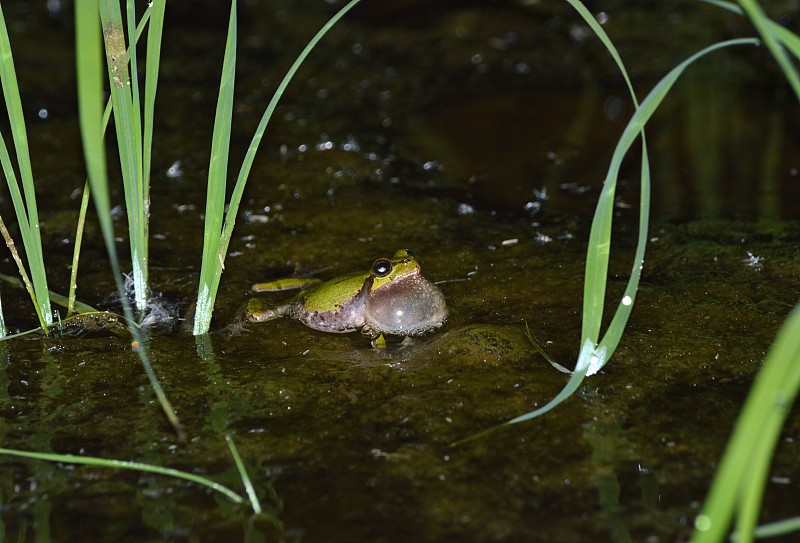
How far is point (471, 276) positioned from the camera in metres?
3.88

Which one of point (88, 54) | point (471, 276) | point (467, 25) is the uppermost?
point (88, 54)

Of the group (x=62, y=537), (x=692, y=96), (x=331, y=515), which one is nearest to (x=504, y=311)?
(x=331, y=515)

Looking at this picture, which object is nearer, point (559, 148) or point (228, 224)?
point (228, 224)

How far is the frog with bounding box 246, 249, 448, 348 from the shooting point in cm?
335

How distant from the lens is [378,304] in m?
3.39

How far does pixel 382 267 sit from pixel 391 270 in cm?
4

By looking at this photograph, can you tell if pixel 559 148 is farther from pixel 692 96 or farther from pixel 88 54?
pixel 88 54

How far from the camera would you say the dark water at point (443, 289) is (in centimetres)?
243

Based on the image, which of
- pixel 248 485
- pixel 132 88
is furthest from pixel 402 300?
pixel 132 88

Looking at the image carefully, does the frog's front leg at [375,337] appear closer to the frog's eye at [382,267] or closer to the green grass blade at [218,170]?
the frog's eye at [382,267]

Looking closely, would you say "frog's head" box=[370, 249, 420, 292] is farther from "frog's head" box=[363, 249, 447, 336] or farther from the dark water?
the dark water

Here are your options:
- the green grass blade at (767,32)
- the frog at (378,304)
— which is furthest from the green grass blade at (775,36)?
the frog at (378,304)

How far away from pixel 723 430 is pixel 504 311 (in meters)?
1.09

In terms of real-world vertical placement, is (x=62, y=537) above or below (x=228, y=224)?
below
